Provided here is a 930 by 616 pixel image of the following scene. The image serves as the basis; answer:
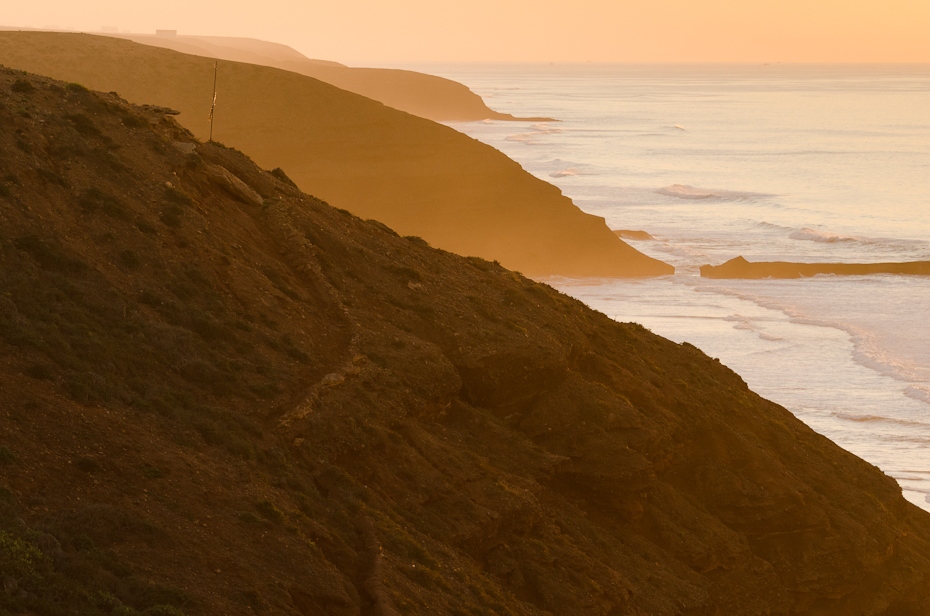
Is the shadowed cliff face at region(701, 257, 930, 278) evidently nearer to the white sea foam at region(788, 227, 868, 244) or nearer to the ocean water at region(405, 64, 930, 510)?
the ocean water at region(405, 64, 930, 510)

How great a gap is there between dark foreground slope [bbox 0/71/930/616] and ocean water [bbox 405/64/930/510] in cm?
1120

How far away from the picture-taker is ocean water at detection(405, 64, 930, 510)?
4072cm

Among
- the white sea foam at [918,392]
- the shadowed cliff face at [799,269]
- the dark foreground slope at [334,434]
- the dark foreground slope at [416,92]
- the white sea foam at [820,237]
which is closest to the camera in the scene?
the dark foreground slope at [334,434]

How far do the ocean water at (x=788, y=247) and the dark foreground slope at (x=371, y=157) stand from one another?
414 cm

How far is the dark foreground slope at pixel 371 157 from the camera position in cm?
6275

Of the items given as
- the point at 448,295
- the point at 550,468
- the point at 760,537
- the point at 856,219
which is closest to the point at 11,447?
the point at 550,468

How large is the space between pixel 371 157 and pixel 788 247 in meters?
29.0

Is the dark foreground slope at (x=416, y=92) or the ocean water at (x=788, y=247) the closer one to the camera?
the ocean water at (x=788, y=247)

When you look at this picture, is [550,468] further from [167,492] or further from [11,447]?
[11,447]

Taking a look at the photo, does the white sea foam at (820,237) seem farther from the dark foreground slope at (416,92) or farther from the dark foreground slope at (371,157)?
the dark foreground slope at (416,92)

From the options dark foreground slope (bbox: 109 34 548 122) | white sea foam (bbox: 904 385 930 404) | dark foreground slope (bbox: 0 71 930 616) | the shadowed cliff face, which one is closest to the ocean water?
white sea foam (bbox: 904 385 930 404)

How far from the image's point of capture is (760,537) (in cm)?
2175

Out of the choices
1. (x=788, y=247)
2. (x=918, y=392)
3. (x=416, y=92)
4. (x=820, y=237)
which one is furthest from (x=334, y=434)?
(x=416, y=92)

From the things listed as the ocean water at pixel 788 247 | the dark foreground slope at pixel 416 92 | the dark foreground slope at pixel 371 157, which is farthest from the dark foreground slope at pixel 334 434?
the dark foreground slope at pixel 416 92
